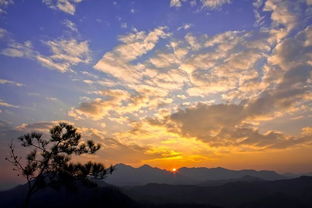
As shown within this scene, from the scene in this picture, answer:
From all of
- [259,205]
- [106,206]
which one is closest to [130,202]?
[106,206]

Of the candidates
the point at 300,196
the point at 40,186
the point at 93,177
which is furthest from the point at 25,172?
the point at 300,196

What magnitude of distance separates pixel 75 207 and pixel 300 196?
6535 inches

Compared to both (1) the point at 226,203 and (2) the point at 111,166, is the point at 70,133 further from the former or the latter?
(1) the point at 226,203

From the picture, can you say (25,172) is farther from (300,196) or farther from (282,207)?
(300,196)

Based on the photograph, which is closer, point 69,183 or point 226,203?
point 69,183

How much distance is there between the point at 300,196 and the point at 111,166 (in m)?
216

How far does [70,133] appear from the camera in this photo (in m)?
22.4

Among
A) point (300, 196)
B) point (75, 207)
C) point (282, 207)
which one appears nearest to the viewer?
point (75, 207)

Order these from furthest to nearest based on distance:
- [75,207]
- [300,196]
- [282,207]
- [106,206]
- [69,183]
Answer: [300,196] < [282,207] < [75,207] < [106,206] < [69,183]

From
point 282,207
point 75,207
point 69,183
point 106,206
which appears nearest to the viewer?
point 69,183

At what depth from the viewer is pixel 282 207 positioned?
164125 mm

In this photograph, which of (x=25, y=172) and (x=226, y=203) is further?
(x=226, y=203)

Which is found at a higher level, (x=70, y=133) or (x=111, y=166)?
(x=70, y=133)

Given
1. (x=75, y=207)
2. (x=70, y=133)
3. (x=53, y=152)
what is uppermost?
(x=70, y=133)
